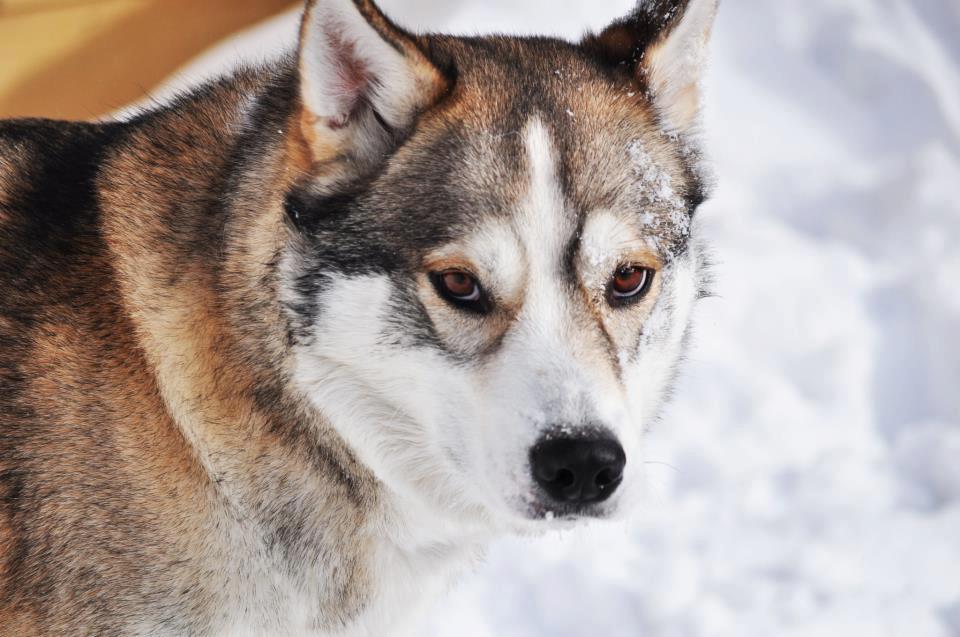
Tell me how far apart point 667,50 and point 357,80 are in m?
0.80

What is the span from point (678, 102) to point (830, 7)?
375 centimetres

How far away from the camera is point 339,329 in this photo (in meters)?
2.26

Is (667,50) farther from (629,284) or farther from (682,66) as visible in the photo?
(629,284)

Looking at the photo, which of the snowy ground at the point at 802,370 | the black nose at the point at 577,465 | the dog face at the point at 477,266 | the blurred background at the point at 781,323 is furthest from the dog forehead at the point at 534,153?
the snowy ground at the point at 802,370

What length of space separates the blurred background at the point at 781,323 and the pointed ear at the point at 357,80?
3.28ft

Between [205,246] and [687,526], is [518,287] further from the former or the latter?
[687,526]

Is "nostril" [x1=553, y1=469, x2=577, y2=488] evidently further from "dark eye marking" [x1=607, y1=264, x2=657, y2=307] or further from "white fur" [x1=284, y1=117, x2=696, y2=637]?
"dark eye marking" [x1=607, y1=264, x2=657, y2=307]

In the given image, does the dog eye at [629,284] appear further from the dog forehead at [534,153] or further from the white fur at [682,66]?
the white fur at [682,66]

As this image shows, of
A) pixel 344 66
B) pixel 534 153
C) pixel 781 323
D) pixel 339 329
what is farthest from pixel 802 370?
pixel 344 66

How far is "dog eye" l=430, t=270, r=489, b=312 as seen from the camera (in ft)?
7.23

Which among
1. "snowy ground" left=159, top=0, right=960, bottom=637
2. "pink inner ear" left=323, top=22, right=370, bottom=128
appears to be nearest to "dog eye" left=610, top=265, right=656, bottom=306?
"pink inner ear" left=323, top=22, right=370, bottom=128

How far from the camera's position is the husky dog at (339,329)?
2188mm

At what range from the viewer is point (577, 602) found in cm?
348

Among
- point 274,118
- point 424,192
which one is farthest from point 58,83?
point 424,192
